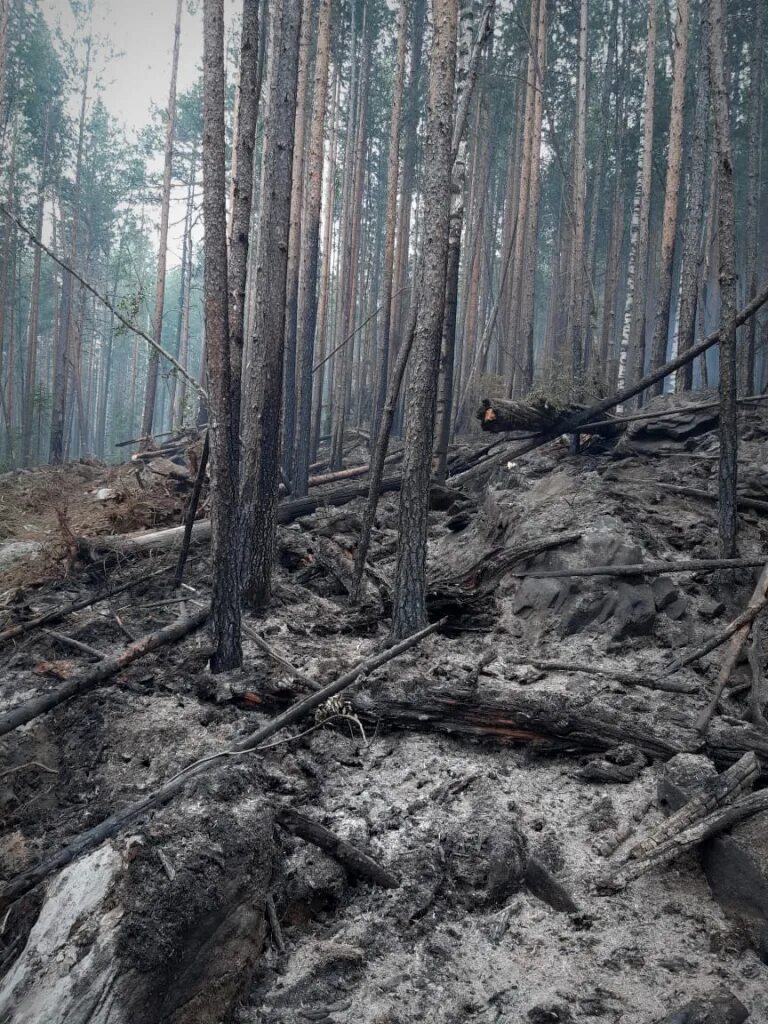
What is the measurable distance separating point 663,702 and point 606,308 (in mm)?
16099

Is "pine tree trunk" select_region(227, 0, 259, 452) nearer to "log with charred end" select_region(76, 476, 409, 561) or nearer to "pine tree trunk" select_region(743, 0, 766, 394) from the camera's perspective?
"log with charred end" select_region(76, 476, 409, 561)

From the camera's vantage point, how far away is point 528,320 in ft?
52.0

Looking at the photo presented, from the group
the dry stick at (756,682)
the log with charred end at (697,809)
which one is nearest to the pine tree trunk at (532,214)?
the dry stick at (756,682)

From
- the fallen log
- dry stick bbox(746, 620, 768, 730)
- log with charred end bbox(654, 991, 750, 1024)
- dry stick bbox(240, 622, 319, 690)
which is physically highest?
the fallen log

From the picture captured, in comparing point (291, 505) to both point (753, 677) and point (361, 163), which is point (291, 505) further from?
point (361, 163)

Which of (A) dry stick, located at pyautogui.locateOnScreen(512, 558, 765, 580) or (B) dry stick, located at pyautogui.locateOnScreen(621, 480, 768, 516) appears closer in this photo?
(A) dry stick, located at pyautogui.locateOnScreen(512, 558, 765, 580)

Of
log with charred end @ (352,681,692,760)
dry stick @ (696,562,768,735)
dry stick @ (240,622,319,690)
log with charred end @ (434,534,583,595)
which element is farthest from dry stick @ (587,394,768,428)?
dry stick @ (240,622,319,690)

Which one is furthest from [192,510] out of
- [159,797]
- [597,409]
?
[597,409]

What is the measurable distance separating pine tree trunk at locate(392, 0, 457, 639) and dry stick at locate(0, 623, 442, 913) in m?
1.21

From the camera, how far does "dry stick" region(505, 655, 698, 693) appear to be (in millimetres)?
4664

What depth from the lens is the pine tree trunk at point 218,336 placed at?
4790mm

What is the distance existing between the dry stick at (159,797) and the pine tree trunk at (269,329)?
7.99 feet

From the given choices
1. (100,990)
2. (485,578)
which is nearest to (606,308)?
(485,578)

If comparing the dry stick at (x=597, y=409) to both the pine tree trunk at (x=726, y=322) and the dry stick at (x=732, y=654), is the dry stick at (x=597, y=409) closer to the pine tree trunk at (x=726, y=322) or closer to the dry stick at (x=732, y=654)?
the pine tree trunk at (x=726, y=322)
